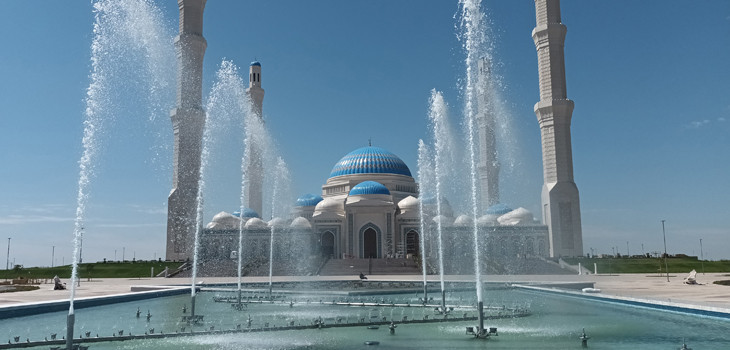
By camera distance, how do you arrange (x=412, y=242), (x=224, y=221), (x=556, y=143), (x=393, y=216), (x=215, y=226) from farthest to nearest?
(x=224, y=221) < (x=215, y=226) < (x=412, y=242) < (x=393, y=216) < (x=556, y=143)

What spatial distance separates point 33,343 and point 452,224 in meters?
36.9

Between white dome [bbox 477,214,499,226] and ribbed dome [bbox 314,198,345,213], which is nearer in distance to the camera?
white dome [bbox 477,214,499,226]

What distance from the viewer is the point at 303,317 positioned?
13523mm

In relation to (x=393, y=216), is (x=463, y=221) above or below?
below

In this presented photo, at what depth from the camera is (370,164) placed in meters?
52.6

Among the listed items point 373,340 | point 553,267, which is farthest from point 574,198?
point 373,340

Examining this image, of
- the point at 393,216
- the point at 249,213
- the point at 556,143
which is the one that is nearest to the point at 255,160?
the point at 249,213

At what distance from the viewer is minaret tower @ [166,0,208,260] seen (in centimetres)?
4388

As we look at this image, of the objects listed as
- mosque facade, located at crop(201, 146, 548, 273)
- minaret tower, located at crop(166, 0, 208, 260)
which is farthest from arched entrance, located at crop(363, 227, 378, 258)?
minaret tower, located at crop(166, 0, 208, 260)

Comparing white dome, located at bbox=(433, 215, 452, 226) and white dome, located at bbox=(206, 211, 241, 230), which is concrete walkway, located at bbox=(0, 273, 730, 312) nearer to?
white dome, located at bbox=(433, 215, 452, 226)

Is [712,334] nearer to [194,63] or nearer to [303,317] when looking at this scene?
[303,317]

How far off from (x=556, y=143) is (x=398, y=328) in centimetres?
3240

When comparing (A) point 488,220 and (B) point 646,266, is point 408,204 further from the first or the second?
(B) point 646,266

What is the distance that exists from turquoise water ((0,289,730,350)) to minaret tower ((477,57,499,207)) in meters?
30.0
